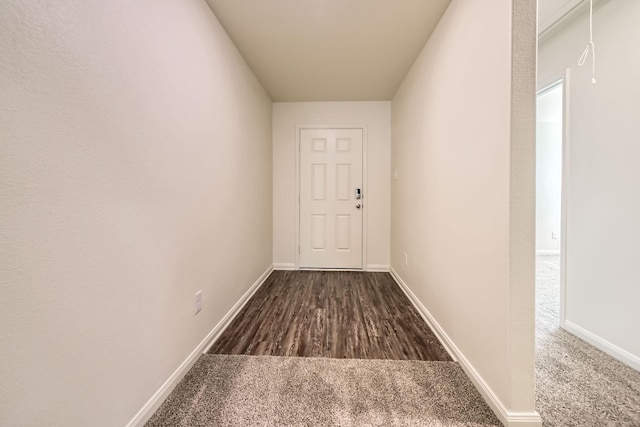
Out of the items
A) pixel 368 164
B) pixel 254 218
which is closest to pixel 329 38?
pixel 368 164

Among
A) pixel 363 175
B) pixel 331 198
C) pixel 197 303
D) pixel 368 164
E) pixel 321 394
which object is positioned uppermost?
pixel 368 164

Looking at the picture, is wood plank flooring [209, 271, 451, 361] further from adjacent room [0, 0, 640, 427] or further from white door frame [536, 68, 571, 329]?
white door frame [536, 68, 571, 329]

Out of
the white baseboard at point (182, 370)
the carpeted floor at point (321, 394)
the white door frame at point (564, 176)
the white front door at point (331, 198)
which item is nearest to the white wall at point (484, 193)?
the carpeted floor at point (321, 394)

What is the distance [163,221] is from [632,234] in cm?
277

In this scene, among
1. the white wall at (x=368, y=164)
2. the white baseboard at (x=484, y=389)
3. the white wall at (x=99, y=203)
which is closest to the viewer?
the white wall at (x=99, y=203)

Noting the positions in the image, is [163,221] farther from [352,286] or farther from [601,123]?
[601,123]

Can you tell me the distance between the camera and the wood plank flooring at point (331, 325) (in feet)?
5.63

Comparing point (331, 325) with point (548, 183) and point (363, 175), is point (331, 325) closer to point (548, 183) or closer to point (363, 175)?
point (363, 175)

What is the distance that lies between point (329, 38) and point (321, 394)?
255 cm

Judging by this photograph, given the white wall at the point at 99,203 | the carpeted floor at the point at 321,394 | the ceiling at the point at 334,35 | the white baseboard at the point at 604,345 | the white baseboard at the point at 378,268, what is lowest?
the carpeted floor at the point at 321,394

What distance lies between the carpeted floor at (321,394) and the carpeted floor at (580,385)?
0.35m

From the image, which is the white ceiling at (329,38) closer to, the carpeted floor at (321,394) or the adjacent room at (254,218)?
the adjacent room at (254,218)

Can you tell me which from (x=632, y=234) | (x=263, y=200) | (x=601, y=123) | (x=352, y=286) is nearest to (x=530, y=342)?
(x=632, y=234)

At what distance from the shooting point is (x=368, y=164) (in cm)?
359
